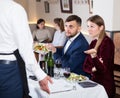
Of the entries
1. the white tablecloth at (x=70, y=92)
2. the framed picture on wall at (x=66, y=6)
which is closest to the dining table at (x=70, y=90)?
the white tablecloth at (x=70, y=92)

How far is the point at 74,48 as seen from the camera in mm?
2977

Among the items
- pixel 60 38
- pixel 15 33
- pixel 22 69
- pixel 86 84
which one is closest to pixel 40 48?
pixel 86 84

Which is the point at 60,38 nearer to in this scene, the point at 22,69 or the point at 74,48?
the point at 74,48

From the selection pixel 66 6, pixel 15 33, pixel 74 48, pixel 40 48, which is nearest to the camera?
pixel 15 33

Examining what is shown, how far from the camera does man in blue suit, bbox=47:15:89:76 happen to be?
2.93m

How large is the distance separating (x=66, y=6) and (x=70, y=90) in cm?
381

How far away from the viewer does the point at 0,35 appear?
1776 mm

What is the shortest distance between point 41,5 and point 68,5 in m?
1.87

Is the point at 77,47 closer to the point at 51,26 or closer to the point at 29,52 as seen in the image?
the point at 29,52

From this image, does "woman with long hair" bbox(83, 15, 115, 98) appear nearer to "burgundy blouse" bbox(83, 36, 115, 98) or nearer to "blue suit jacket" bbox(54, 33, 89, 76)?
"burgundy blouse" bbox(83, 36, 115, 98)

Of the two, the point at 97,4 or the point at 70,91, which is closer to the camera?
the point at 70,91

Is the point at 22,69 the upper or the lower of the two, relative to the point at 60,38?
upper

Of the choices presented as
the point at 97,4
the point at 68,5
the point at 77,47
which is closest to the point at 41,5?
the point at 68,5

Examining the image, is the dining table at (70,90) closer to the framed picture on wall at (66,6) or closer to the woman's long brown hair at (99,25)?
the woman's long brown hair at (99,25)
